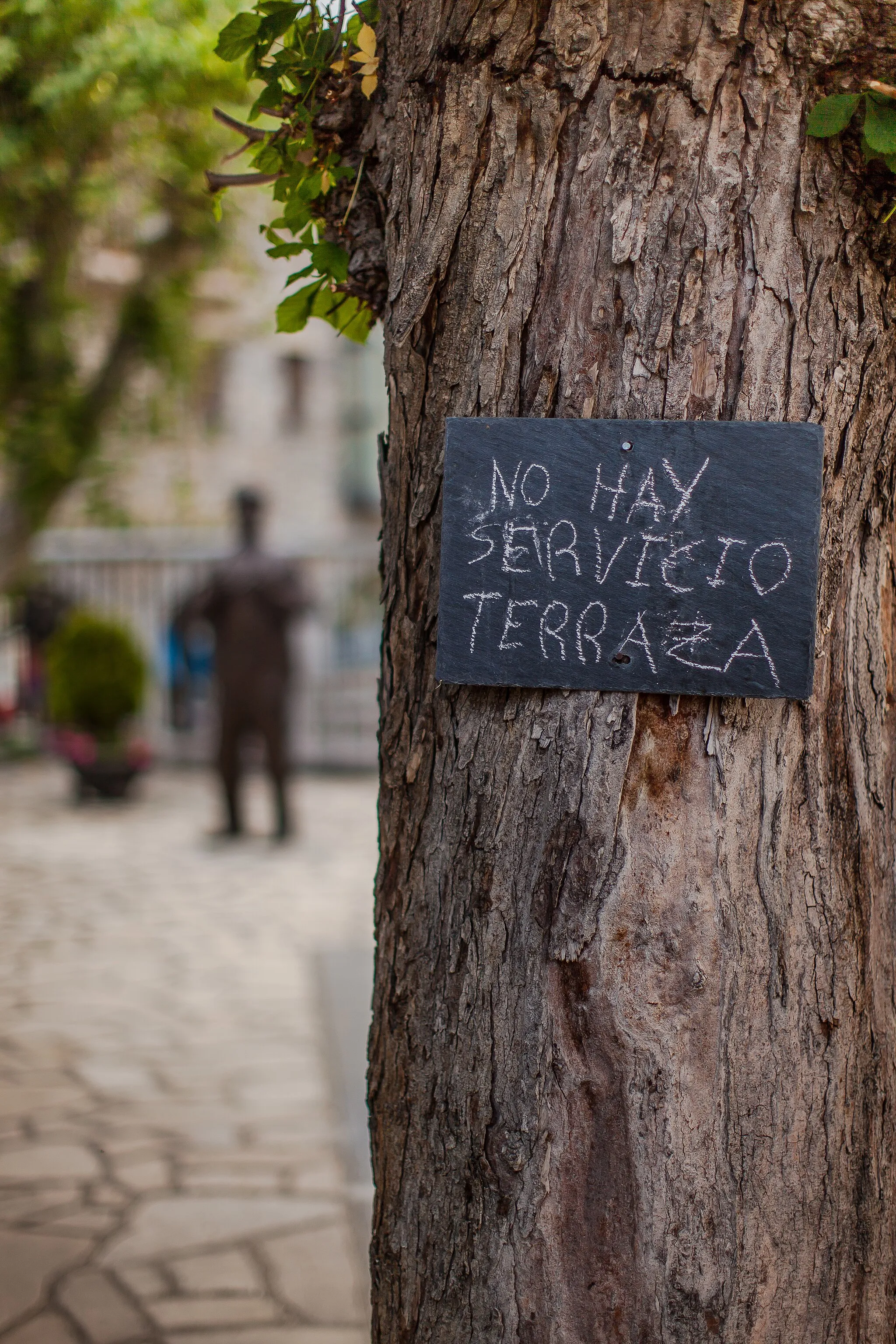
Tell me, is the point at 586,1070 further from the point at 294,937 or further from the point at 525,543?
the point at 294,937

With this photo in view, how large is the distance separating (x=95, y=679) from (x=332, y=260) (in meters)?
8.77

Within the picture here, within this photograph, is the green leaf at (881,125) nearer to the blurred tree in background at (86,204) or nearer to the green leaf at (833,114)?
Result: the green leaf at (833,114)

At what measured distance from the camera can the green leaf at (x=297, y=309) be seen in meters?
1.91

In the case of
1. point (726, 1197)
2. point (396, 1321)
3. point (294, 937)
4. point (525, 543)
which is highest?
point (525, 543)

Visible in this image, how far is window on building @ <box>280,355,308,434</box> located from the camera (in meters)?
24.3

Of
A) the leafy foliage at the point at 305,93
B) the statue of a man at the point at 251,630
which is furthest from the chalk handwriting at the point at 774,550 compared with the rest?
the statue of a man at the point at 251,630

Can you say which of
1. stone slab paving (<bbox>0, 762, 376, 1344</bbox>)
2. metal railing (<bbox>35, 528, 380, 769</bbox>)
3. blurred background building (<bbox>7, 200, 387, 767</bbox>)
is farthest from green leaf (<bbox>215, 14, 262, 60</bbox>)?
metal railing (<bbox>35, 528, 380, 769</bbox>)

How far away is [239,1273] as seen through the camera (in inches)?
113

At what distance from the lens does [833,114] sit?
144 centimetres

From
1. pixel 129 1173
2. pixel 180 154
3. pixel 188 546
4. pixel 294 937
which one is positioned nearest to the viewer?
pixel 129 1173

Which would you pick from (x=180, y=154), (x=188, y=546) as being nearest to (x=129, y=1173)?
(x=180, y=154)

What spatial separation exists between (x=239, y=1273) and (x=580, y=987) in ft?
5.92

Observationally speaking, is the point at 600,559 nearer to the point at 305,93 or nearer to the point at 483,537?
the point at 483,537

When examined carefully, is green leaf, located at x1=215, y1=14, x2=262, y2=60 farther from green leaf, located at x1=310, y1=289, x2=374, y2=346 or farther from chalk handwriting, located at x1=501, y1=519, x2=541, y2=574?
chalk handwriting, located at x1=501, y1=519, x2=541, y2=574
